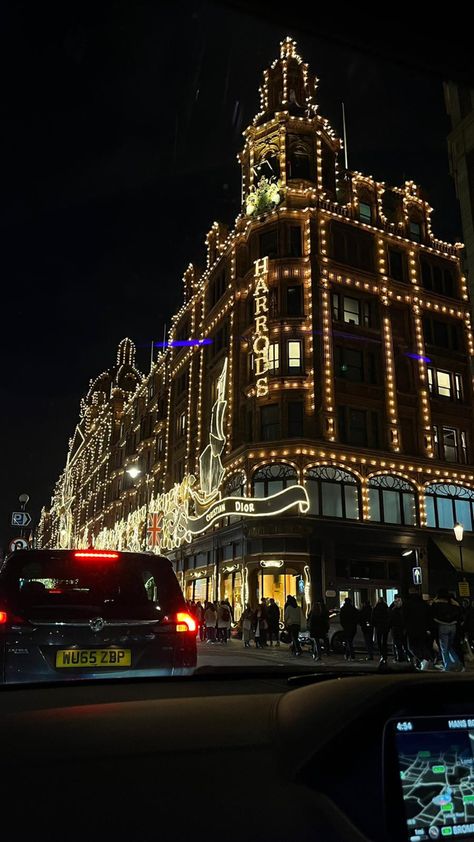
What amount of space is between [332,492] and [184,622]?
2777 centimetres

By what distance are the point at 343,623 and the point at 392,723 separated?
60.3 feet

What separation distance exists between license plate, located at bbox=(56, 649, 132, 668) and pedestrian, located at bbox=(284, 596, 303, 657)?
691 inches

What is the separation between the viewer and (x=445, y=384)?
38.2 metres

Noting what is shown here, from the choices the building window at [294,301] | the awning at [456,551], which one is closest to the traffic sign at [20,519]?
the building window at [294,301]

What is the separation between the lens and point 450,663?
50.8 ft

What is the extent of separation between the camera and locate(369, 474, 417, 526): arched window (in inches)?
1336

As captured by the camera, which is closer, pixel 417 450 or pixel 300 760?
pixel 300 760

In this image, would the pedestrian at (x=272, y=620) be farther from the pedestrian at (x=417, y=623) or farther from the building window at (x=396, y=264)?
the building window at (x=396, y=264)

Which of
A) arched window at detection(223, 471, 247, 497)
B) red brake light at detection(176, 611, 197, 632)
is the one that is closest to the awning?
arched window at detection(223, 471, 247, 497)

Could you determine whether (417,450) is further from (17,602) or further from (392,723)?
(392,723)

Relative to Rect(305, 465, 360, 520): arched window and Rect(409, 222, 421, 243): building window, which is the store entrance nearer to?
Rect(305, 465, 360, 520): arched window

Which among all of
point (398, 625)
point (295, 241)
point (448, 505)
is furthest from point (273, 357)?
point (398, 625)

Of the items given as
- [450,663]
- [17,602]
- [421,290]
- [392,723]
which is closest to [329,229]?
[421,290]

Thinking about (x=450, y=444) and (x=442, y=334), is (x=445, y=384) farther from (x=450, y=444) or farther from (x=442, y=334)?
(x=450, y=444)
